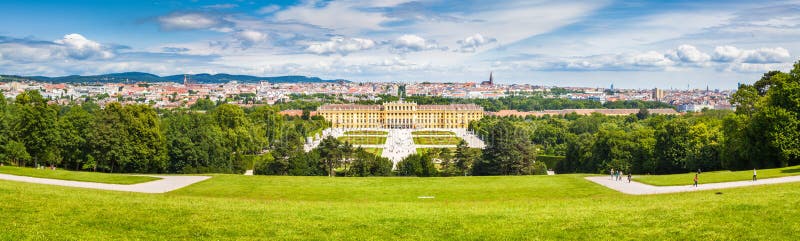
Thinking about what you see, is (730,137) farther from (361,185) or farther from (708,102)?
(708,102)

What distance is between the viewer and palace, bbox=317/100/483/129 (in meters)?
132

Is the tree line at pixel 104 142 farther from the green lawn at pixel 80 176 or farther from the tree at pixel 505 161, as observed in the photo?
the tree at pixel 505 161

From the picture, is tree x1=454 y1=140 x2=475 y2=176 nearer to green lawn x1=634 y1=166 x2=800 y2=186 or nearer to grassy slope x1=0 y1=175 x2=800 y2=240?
green lawn x1=634 y1=166 x2=800 y2=186

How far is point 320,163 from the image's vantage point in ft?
134

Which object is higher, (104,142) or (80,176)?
(104,142)

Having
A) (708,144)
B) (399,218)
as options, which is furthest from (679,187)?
(708,144)

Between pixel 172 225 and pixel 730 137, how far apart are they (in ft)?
106

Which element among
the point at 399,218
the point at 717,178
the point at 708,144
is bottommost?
the point at 717,178

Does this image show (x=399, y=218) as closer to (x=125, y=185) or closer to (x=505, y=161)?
(x=125, y=185)

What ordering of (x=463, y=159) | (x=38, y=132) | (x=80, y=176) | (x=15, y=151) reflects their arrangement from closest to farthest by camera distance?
(x=80, y=176)
(x=15, y=151)
(x=38, y=132)
(x=463, y=159)

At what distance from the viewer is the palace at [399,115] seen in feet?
431

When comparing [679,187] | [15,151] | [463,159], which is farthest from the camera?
[463,159]

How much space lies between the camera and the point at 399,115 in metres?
133

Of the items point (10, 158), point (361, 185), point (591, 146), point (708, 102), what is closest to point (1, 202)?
point (361, 185)
